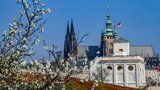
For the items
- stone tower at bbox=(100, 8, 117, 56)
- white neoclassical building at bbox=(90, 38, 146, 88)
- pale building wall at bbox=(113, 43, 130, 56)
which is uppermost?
stone tower at bbox=(100, 8, 117, 56)

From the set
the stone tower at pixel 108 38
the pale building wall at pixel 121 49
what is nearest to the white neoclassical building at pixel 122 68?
the pale building wall at pixel 121 49

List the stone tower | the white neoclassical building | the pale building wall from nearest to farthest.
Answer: the white neoclassical building, the pale building wall, the stone tower

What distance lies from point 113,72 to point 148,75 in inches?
884

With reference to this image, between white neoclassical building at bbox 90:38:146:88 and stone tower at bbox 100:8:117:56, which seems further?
stone tower at bbox 100:8:117:56

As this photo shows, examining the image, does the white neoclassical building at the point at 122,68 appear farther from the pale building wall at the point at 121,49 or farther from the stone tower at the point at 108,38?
the stone tower at the point at 108,38

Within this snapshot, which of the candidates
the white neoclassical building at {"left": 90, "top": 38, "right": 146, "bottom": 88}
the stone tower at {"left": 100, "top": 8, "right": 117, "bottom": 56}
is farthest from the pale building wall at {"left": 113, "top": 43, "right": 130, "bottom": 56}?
the stone tower at {"left": 100, "top": 8, "right": 117, "bottom": 56}

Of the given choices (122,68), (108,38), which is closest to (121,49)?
(122,68)

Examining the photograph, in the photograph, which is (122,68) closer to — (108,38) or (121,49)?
(121,49)

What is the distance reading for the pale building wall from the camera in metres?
118

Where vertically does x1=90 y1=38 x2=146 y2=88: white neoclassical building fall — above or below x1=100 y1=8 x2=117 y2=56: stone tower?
below

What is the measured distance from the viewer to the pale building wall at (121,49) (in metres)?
118

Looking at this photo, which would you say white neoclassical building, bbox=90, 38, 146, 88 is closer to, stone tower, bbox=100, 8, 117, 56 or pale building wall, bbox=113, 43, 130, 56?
pale building wall, bbox=113, 43, 130, 56

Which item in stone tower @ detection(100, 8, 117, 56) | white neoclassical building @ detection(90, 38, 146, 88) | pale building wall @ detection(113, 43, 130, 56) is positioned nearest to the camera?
white neoclassical building @ detection(90, 38, 146, 88)

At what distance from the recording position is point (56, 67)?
1316 centimetres
